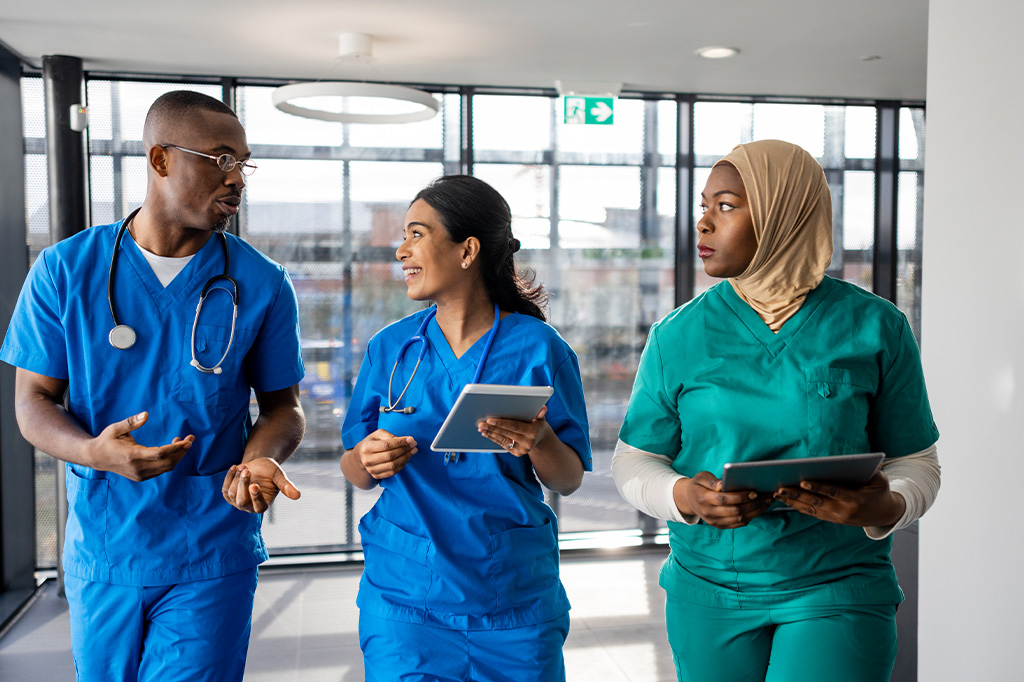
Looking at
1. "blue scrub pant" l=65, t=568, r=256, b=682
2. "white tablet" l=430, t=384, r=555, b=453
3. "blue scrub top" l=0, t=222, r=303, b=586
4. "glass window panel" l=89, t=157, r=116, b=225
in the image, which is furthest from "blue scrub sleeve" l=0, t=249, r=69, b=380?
"glass window panel" l=89, t=157, r=116, b=225

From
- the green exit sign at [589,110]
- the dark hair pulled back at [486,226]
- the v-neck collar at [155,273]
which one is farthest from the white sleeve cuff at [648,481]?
the green exit sign at [589,110]

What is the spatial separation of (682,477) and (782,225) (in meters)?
0.49

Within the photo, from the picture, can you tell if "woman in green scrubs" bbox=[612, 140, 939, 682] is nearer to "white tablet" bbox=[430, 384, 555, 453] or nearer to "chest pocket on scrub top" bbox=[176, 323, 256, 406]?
"white tablet" bbox=[430, 384, 555, 453]

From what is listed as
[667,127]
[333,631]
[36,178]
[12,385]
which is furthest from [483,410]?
[667,127]

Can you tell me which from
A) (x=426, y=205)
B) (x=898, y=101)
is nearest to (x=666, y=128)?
(x=898, y=101)

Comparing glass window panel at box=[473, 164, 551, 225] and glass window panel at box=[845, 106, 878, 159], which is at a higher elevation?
glass window panel at box=[845, 106, 878, 159]

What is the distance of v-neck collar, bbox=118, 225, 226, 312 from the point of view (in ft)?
5.98

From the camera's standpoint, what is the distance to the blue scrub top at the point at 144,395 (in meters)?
1.74

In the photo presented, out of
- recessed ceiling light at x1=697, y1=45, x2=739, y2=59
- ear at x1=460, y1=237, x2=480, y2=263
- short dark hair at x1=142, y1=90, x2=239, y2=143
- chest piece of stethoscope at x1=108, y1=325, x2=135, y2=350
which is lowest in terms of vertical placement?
chest piece of stethoscope at x1=108, y1=325, x2=135, y2=350

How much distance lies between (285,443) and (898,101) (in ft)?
15.8

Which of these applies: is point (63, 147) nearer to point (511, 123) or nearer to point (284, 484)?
point (511, 123)

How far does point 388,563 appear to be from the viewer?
1708 mm

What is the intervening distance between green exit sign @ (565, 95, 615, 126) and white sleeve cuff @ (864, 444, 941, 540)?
11.8ft

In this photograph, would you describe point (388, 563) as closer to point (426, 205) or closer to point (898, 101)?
point (426, 205)
